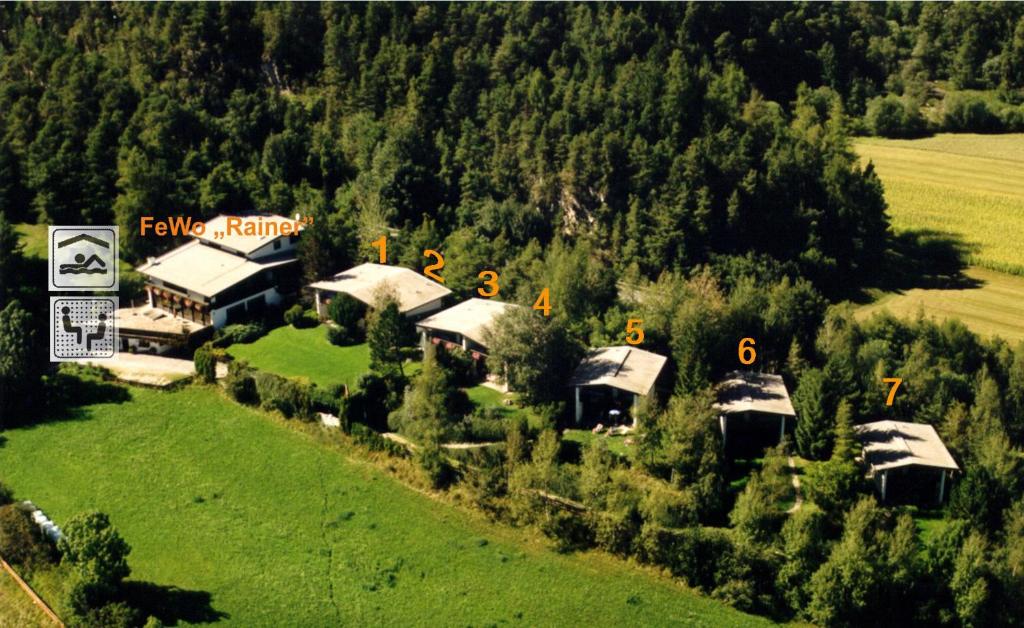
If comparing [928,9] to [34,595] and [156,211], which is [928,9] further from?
[34,595]

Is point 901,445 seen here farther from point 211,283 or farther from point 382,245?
point 211,283

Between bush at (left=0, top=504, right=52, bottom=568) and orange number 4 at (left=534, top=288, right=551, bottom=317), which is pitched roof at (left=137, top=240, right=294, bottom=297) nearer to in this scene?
orange number 4 at (left=534, top=288, right=551, bottom=317)

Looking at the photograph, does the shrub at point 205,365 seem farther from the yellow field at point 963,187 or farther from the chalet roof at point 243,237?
the yellow field at point 963,187

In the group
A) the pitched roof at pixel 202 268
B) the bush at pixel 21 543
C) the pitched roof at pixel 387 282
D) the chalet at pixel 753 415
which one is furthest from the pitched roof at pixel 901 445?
the bush at pixel 21 543

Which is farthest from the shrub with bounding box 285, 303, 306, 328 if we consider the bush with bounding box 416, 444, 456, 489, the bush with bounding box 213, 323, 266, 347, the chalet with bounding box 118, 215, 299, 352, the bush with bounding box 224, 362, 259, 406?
the bush with bounding box 416, 444, 456, 489

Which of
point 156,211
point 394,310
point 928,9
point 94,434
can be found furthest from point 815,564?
point 928,9

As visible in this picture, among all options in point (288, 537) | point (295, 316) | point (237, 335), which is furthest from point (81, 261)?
point (288, 537)
